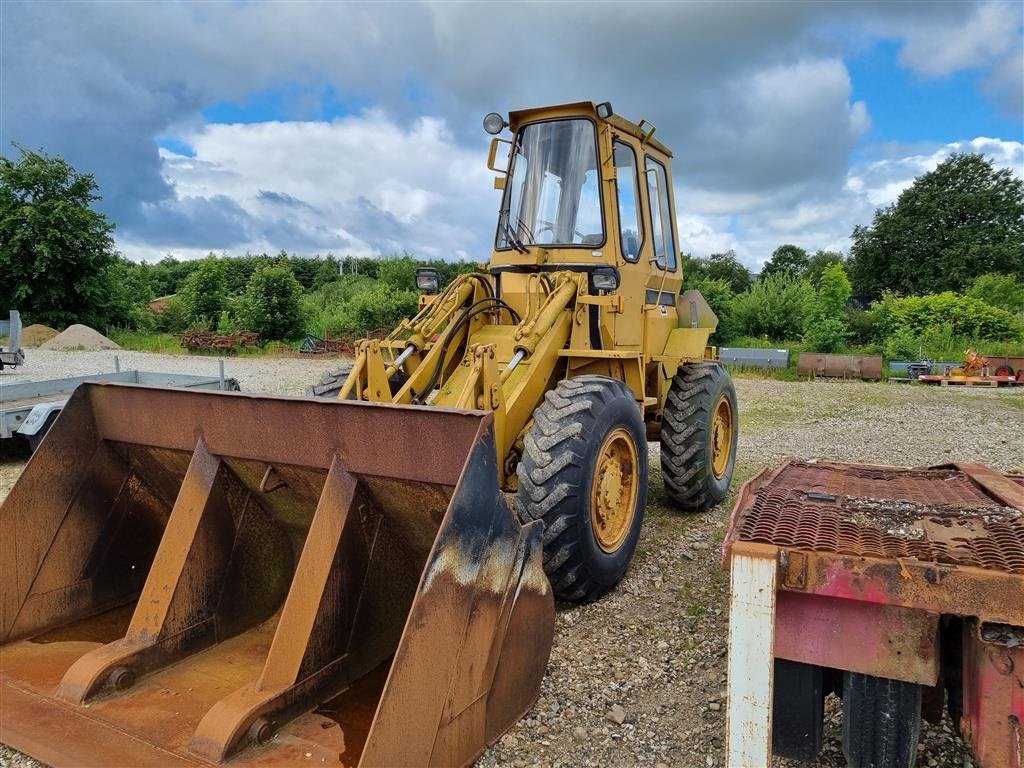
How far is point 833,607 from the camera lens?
2.22 meters

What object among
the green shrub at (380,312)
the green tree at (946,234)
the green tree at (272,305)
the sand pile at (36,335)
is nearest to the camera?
the sand pile at (36,335)

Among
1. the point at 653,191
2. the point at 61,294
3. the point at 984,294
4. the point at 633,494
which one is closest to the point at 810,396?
the point at 653,191

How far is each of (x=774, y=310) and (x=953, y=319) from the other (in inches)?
242

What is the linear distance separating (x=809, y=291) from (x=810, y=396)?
1207cm

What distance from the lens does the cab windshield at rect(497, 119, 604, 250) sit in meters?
5.30

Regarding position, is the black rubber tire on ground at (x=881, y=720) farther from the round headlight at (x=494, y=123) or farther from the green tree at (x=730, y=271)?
the green tree at (x=730, y=271)

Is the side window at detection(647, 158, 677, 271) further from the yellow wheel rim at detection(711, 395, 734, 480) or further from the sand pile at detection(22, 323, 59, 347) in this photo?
the sand pile at detection(22, 323, 59, 347)

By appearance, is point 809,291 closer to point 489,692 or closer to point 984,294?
point 984,294

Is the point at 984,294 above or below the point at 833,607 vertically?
above

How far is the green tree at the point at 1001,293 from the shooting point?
95.4ft

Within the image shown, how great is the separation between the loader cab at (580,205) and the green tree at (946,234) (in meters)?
41.1

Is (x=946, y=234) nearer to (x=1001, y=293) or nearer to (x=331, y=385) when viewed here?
(x=1001, y=293)

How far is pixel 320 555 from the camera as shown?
283cm

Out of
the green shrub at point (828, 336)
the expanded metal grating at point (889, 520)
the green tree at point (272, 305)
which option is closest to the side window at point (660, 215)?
the expanded metal grating at point (889, 520)
